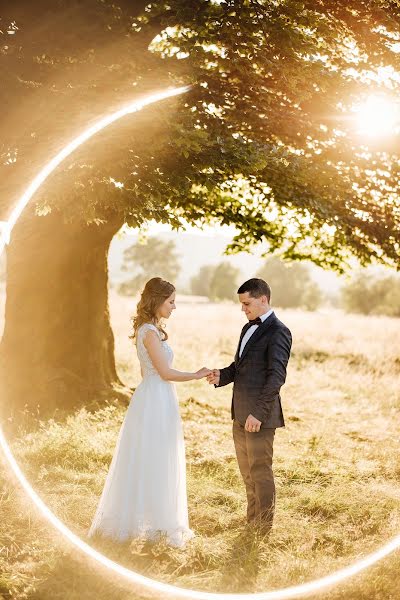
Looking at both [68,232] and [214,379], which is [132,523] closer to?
[214,379]

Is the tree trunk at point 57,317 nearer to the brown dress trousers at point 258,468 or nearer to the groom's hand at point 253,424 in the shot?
the brown dress trousers at point 258,468

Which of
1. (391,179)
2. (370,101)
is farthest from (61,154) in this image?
(391,179)

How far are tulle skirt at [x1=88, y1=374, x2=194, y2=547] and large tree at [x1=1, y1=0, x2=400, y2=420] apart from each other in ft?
10.8

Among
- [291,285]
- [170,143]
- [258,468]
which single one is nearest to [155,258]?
[291,285]

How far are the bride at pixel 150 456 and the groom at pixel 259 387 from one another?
0.51 m

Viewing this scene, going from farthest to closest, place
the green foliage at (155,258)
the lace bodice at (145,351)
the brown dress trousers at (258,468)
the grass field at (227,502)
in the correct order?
the green foliage at (155,258)
the brown dress trousers at (258,468)
the lace bodice at (145,351)
the grass field at (227,502)

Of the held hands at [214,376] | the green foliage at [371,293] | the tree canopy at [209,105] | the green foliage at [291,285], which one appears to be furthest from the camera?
the green foliage at [291,285]

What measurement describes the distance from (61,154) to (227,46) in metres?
4.21

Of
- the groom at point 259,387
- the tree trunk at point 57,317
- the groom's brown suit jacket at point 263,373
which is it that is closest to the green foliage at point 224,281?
the tree trunk at point 57,317

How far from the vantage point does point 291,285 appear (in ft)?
358

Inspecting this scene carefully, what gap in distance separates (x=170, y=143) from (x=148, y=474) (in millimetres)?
4434

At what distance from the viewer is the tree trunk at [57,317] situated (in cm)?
1354

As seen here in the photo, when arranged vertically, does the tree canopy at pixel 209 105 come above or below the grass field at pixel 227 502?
above

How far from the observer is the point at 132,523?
6.98 m
